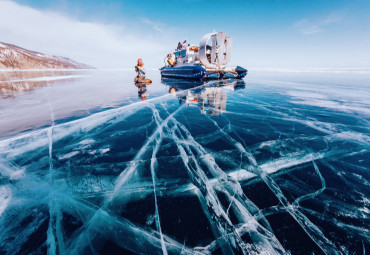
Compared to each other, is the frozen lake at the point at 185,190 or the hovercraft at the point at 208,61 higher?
the hovercraft at the point at 208,61

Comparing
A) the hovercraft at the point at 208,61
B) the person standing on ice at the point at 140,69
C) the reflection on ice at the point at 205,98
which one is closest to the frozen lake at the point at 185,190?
the reflection on ice at the point at 205,98

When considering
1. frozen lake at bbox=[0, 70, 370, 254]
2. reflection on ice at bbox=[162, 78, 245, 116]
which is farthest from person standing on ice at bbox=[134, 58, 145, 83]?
frozen lake at bbox=[0, 70, 370, 254]

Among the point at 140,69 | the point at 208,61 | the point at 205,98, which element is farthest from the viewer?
the point at 208,61

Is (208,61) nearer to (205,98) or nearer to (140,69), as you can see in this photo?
(140,69)

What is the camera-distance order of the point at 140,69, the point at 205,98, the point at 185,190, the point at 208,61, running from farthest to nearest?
1. the point at 208,61
2. the point at 140,69
3. the point at 205,98
4. the point at 185,190

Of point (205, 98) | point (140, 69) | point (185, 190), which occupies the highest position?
point (140, 69)

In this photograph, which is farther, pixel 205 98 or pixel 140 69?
pixel 140 69

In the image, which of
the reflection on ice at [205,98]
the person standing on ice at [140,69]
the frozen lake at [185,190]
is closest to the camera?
the frozen lake at [185,190]

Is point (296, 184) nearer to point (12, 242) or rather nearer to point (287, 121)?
point (287, 121)

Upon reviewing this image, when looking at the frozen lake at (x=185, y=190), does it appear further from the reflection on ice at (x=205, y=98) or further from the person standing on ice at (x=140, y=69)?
the person standing on ice at (x=140, y=69)

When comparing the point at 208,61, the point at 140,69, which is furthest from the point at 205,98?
the point at 208,61

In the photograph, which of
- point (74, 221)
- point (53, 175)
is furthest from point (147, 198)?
point (53, 175)
